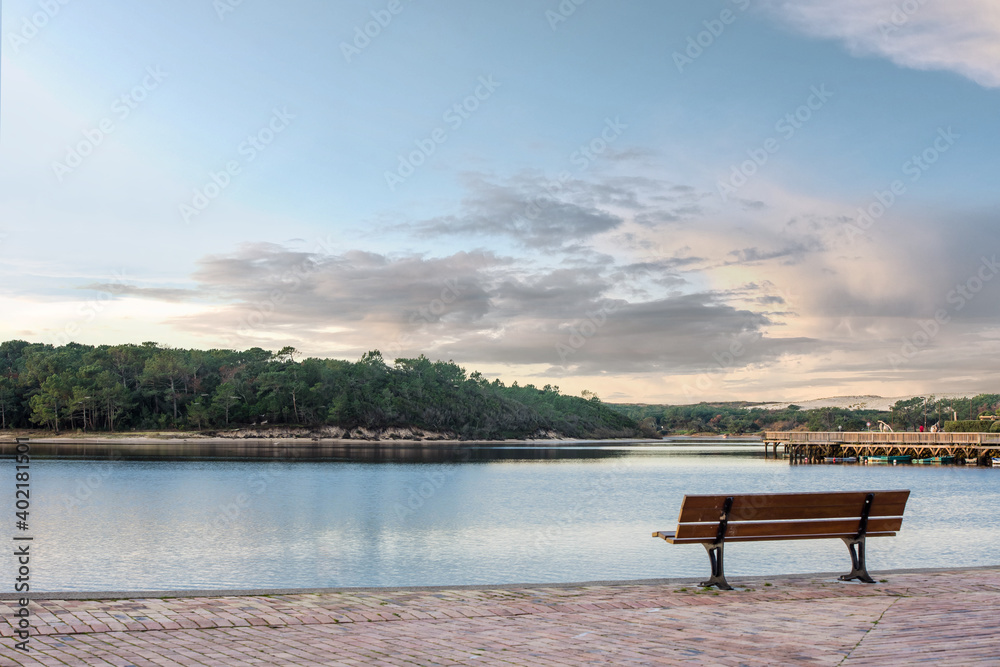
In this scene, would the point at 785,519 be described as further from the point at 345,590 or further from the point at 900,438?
the point at 900,438

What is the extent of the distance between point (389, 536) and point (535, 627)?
46.0 feet

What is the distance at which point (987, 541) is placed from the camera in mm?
21000

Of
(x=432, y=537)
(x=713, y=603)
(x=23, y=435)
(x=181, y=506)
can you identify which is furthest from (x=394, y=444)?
(x=713, y=603)

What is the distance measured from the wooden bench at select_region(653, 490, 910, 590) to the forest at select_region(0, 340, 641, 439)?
124 meters

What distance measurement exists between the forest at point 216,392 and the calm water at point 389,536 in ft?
297

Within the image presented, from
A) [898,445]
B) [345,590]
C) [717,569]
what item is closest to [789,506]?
[717,569]

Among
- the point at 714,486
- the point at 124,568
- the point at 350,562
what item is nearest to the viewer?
the point at 124,568

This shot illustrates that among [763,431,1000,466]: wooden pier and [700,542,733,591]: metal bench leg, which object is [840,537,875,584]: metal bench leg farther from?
[763,431,1000,466]: wooden pier

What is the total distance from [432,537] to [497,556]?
3.75 m

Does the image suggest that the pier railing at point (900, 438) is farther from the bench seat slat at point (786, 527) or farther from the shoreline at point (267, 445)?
the bench seat slat at point (786, 527)

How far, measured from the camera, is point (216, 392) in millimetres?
137250

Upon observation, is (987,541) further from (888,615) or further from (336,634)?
(336,634)

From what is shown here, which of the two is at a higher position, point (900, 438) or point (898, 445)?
point (900, 438)

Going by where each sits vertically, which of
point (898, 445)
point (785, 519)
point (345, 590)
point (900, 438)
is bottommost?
point (898, 445)
